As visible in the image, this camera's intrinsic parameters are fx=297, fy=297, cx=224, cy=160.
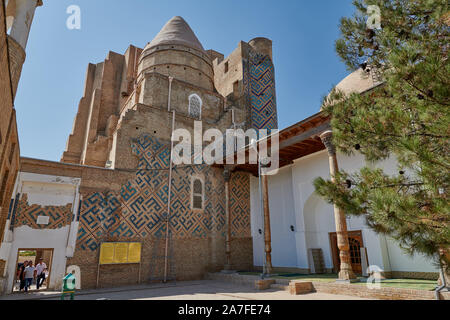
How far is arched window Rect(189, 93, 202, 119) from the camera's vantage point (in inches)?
576

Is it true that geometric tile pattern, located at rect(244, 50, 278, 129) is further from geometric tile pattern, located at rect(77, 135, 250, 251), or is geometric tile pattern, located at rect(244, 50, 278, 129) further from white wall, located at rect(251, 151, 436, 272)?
white wall, located at rect(251, 151, 436, 272)

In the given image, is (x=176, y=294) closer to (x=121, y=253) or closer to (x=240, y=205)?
(x=121, y=253)

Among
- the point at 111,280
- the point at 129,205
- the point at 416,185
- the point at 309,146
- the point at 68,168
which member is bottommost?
the point at 111,280

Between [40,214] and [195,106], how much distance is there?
8.33 m

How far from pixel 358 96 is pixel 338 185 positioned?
4.09ft

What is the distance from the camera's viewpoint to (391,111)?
3473 millimetres

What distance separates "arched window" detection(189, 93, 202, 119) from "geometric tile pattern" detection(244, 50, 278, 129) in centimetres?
337

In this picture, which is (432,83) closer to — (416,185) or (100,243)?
(416,185)

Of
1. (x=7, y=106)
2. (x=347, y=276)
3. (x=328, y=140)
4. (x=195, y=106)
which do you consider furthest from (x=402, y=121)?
(x=195, y=106)

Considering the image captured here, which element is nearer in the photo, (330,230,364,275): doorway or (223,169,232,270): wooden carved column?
(330,230,364,275): doorway

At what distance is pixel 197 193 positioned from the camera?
1285 cm

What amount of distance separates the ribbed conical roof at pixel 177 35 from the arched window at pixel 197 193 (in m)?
8.23

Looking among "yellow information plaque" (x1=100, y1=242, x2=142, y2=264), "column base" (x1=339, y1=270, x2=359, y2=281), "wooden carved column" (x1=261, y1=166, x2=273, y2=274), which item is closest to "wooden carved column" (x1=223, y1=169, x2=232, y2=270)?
"wooden carved column" (x1=261, y1=166, x2=273, y2=274)

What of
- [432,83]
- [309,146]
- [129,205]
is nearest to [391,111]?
[432,83]
